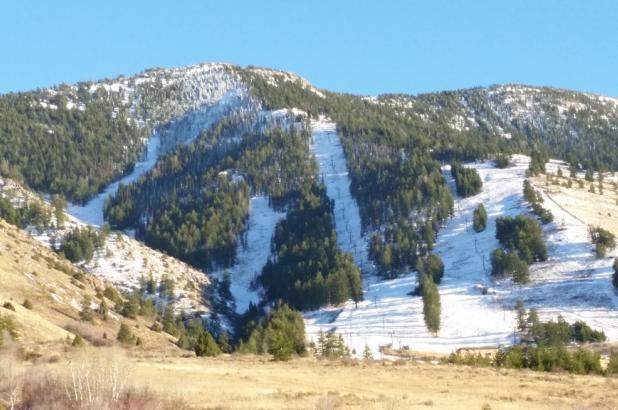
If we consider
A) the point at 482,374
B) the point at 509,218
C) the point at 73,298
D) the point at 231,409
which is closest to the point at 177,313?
the point at 73,298

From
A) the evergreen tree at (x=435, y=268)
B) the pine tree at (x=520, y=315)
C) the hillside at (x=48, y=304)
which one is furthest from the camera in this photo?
the evergreen tree at (x=435, y=268)

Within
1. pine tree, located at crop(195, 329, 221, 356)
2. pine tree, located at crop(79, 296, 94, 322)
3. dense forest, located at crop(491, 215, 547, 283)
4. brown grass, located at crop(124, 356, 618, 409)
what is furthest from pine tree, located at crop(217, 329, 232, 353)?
dense forest, located at crop(491, 215, 547, 283)

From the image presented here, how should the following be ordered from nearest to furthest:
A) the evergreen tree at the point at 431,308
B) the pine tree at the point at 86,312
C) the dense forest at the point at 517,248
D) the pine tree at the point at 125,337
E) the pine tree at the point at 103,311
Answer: the pine tree at the point at 125,337
the pine tree at the point at 86,312
the pine tree at the point at 103,311
the evergreen tree at the point at 431,308
the dense forest at the point at 517,248

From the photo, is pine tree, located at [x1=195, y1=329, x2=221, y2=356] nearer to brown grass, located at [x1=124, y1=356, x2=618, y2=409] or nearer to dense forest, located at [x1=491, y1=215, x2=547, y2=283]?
brown grass, located at [x1=124, y1=356, x2=618, y2=409]

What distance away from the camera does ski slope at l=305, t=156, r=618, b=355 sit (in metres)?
145

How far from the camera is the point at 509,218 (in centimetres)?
18838

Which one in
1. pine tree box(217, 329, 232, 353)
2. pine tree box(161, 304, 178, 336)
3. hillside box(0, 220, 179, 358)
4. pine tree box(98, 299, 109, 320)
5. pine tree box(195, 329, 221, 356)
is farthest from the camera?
pine tree box(161, 304, 178, 336)

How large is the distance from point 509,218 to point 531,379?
137699 millimetres

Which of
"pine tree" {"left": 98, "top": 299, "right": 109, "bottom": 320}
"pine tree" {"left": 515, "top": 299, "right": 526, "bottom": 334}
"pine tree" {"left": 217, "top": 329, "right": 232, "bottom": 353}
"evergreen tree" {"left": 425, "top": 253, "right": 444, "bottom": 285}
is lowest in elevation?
"pine tree" {"left": 515, "top": 299, "right": 526, "bottom": 334}

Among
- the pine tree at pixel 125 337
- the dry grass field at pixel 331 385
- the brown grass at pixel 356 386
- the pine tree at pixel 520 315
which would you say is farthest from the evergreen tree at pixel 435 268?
the brown grass at pixel 356 386

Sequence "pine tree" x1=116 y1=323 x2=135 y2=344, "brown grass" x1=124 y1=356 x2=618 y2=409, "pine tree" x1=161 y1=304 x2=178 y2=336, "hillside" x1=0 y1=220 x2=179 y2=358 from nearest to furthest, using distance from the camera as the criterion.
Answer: "brown grass" x1=124 y1=356 x2=618 y2=409
"hillside" x1=0 y1=220 x2=179 y2=358
"pine tree" x1=116 y1=323 x2=135 y2=344
"pine tree" x1=161 y1=304 x2=178 y2=336

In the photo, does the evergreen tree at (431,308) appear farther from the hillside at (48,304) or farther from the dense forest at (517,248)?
the hillside at (48,304)

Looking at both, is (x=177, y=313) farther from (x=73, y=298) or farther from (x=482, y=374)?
(x=482, y=374)

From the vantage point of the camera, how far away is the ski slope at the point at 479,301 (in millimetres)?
145000
